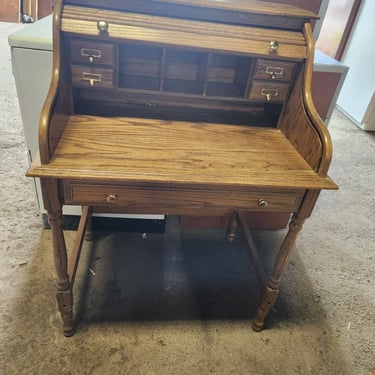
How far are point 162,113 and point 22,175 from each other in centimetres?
143

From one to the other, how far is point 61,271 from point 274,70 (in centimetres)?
103

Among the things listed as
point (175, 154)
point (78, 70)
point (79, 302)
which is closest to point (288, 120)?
point (175, 154)

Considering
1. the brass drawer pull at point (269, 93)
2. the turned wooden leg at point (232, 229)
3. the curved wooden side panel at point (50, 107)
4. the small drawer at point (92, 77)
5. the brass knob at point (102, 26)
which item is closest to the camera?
the curved wooden side panel at point (50, 107)

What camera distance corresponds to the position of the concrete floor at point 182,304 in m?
1.34

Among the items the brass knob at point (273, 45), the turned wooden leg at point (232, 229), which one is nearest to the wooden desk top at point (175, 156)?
the brass knob at point (273, 45)

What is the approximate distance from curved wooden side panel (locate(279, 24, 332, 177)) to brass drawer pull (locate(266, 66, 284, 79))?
0.07 m

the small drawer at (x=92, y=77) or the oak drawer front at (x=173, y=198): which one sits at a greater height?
the small drawer at (x=92, y=77)

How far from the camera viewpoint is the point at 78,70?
3.76ft

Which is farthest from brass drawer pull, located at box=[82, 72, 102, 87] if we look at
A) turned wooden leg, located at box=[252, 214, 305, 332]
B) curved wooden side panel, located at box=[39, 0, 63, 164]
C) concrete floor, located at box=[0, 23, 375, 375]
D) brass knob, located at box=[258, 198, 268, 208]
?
concrete floor, located at box=[0, 23, 375, 375]

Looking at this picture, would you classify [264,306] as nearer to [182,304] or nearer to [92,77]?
Result: [182,304]

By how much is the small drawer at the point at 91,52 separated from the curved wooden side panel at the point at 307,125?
0.66 meters

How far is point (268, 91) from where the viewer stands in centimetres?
125

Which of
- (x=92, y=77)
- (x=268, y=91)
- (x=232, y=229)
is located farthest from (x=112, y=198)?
(x=232, y=229)

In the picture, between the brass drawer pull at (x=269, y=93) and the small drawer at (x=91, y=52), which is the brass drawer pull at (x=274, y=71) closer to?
the brass drawer pull at (x=269, y=93)
